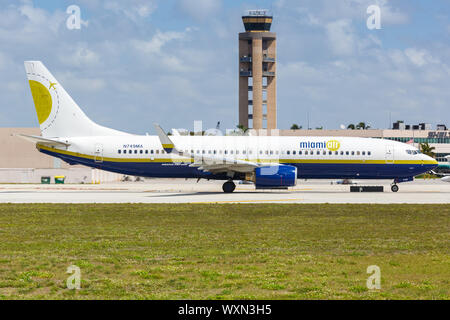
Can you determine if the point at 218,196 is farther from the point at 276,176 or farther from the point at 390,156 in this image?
the point at 390,156

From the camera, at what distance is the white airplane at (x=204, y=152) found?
152 feet

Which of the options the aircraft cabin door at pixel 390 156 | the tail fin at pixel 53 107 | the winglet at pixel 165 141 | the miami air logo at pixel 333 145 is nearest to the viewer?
the winglet at pixel 165 141

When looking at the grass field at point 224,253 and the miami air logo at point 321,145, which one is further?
the miami air logo at point 321,145

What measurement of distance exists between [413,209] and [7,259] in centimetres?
2236

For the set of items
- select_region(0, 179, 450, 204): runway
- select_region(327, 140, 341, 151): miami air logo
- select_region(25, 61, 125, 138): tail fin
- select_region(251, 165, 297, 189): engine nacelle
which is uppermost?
select_region(25, 61, 125, 138): tail fin

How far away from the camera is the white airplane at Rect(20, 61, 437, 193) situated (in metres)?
46.4

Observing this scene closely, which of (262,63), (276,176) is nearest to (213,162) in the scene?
(276,176)

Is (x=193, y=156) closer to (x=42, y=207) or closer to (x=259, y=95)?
(x=42, y=207)

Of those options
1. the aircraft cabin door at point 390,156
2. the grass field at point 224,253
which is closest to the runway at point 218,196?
the aircraft cabin door at point 390,156

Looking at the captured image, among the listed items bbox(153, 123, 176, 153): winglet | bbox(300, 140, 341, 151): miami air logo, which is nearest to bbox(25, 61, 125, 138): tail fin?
bbox(153, 123, 176, 153): winglet

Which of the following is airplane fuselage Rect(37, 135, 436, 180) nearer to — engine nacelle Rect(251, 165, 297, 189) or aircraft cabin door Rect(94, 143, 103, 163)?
aircraft cabin door Rect(94, 143, 103, 163)

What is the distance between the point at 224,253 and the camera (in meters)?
17.7

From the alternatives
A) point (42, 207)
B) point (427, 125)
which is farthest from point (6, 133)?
point (427, 125)

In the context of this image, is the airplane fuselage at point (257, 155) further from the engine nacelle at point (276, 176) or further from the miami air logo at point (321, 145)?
the engine nacelle at point (276, 176)
